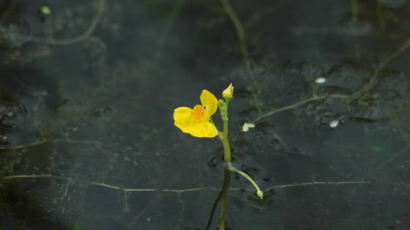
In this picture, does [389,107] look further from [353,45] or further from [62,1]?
[62,1]

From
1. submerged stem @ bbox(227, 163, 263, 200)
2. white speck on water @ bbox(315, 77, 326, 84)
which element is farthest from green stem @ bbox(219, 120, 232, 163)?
white speck on water @ bbox(315, 77, 326, 84)

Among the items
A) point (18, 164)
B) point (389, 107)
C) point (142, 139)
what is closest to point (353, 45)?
point (389, 107)

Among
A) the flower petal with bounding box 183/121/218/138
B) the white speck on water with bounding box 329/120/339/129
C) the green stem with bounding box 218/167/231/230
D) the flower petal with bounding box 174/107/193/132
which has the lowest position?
the green stem with bounding box 218/167/231/230

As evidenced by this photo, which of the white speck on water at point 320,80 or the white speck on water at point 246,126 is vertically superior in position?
the white speck on water at point 320,80

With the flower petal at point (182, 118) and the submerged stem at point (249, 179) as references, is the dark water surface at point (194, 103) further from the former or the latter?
the flower petal at point (182, 118)

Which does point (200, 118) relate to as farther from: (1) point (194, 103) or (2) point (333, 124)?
(2) point (333, 124)

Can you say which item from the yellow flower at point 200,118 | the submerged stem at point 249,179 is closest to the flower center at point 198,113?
the yellow flower at point 200,118

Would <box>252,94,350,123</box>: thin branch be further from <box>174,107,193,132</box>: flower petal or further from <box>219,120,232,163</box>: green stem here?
<box>174,107,193,132</box>: flower petal

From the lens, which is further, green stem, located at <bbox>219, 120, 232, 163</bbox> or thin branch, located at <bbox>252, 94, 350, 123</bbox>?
thin branch, located at <bbox>252, 94, 350, 123</bbox>
